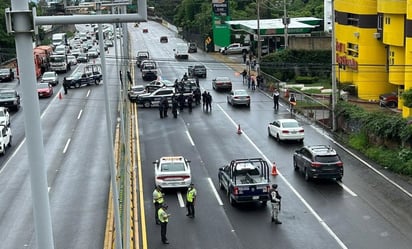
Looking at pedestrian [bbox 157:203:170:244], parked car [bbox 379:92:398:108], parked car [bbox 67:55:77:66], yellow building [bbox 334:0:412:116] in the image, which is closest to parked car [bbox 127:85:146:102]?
yellow building [bbox 334:0:412:116]

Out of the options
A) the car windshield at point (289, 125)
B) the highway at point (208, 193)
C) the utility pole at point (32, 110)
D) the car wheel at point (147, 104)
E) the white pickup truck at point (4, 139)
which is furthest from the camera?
the car wheel at point (147, 104)

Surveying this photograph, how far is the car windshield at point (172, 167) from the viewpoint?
29.0m

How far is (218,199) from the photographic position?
91.8 ft

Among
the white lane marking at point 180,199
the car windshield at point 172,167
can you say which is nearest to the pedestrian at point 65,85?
the car windshield at point 172,167

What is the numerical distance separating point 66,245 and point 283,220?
7746mm

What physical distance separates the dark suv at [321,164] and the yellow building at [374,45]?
16.5m

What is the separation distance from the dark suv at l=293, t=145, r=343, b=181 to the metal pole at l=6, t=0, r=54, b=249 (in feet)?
77.7

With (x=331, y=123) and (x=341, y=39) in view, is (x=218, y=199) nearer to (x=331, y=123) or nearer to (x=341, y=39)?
(x=331, y=123)

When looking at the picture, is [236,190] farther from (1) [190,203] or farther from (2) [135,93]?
(2) [135,93]

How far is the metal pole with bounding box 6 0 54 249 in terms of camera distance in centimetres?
624

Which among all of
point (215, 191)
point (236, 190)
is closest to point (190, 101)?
point (215, 191)

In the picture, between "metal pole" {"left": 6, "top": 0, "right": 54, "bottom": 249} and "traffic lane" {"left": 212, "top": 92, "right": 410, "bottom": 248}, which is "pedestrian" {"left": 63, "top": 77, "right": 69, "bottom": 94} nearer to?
"traffic lane" {"left": 212, "top": 92, "right": 410, "bottom": 248}

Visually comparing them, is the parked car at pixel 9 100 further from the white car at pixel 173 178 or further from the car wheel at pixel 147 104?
the white car at pixel 173 178

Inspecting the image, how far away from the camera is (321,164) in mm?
29562
